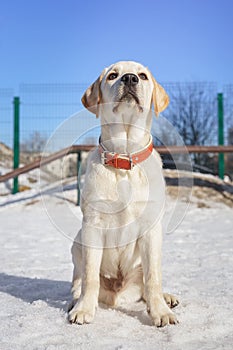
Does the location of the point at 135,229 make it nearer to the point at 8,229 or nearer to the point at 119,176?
the point at 119,176

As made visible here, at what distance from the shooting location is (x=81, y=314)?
1905 millimetres

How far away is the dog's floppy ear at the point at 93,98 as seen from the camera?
2416 mm

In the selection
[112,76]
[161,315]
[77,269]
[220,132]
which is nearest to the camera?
[161,315]

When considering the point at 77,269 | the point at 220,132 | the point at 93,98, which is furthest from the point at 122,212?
the point at 220,132

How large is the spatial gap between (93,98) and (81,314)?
1.23m

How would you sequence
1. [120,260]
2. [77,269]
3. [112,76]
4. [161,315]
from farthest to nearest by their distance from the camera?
[112,76] < [77,269] < [120,260] < [161,315]

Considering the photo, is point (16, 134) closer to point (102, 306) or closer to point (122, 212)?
point (102, 306)

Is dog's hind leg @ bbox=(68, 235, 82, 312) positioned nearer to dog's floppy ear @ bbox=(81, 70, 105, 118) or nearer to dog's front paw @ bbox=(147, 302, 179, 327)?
dog's front paw @ bbox=(147, 302, 179, 327)

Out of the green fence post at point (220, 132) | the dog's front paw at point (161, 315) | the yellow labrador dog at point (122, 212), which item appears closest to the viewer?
the dog's front paw at point (161, 315)

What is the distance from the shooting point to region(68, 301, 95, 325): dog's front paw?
6.19 feet

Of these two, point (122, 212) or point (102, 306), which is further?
point (102, 306)

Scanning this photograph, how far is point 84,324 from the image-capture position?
1.88 metres

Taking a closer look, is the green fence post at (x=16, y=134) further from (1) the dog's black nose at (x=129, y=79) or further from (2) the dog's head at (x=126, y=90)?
(1) the dog's black nose at (x=129, y=79)

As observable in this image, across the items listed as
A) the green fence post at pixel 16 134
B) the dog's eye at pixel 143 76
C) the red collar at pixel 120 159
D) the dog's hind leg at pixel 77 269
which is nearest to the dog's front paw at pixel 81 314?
the dog's hind leg at pixel 77 269
